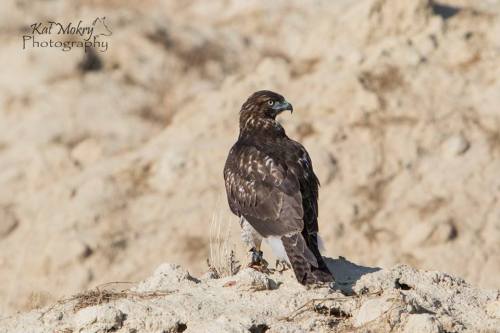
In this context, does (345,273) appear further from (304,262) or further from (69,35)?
(69,35)

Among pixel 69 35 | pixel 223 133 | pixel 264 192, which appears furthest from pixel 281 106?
pixel 69 35

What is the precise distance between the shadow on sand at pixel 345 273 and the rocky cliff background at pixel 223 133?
5.18 m

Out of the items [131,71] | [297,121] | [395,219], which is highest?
[131,71]

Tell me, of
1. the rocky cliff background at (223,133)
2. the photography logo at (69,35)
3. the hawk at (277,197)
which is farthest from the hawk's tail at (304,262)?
the photography logo at (69,35)

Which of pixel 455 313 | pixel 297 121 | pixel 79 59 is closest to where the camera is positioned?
pixel 455 313

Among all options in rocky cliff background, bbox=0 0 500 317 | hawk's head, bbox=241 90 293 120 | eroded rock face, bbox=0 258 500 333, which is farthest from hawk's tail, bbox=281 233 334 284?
rocky cliff background, bbox=0 0 500 317

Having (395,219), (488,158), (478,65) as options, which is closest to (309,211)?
(395,219)

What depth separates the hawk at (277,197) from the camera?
31.6ft

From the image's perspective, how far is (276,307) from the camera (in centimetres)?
878

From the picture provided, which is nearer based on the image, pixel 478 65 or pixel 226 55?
pixel 478 65

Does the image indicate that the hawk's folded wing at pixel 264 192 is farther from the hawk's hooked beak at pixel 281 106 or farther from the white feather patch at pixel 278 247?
the hawk's hooked beak at pixel 281 106

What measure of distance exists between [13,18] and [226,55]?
4.60 meters

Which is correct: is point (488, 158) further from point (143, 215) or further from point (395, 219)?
point (143, 215)

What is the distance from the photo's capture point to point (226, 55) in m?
23.6
